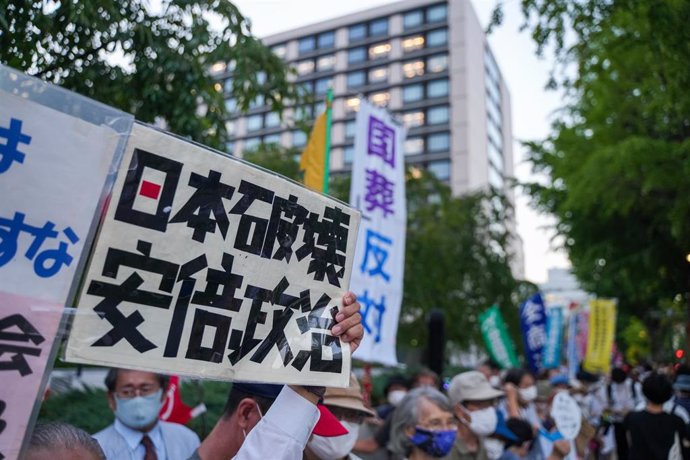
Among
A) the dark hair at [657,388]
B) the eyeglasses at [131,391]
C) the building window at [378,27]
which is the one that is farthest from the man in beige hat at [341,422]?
the building window at [378,27]

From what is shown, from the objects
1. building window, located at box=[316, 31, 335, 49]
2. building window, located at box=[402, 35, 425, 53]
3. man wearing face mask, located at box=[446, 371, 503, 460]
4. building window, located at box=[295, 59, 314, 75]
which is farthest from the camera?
building window, located at box=[295, 59, 314, 75]

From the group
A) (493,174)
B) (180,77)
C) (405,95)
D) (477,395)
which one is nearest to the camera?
(180,77)

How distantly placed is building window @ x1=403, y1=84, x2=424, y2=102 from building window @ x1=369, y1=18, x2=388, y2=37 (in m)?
6.07

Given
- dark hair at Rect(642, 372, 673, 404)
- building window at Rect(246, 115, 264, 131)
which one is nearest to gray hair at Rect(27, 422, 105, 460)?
dark hair at Rect(642, 372, 673, 404)

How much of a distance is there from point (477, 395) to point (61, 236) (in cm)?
332

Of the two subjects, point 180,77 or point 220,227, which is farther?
point 180,77

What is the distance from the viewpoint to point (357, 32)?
166 ft

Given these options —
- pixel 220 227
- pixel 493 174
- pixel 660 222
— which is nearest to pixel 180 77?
pixel 220 227

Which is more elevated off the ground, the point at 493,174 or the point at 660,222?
the point at 493,174

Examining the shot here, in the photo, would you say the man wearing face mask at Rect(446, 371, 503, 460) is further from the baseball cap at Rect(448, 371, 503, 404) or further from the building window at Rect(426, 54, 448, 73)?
the building window at Rect(426, 54, 448, 73)

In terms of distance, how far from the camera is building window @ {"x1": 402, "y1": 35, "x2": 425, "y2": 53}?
47.5 meters

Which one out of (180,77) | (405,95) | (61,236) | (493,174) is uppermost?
(405,95)

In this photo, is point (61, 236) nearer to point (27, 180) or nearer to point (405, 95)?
point (27, 180)

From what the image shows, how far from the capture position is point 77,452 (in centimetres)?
152
